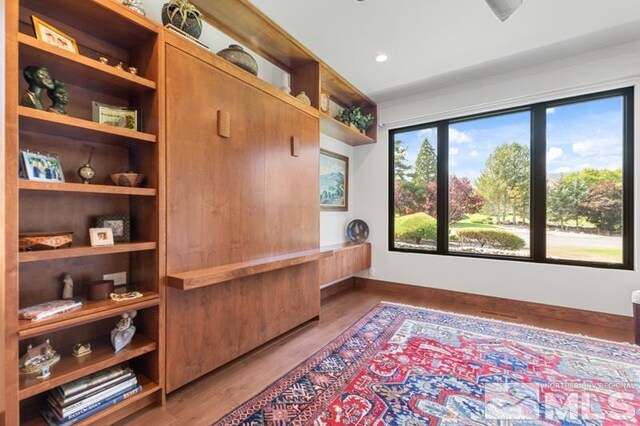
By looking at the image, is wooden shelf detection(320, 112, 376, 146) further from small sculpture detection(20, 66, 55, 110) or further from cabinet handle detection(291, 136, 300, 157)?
small sculpture detection(20, 66, 55, 110)

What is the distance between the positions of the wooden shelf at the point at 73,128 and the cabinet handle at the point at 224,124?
463 mm

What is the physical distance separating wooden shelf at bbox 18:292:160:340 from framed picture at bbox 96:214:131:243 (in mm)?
380

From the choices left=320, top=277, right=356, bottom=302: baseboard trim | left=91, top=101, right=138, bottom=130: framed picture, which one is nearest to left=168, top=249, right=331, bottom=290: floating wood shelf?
left=91, top=101, right=138, bottom=130: framed picture

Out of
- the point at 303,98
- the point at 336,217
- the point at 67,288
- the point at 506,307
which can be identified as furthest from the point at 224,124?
the point at 506,307

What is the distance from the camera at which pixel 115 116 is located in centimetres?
165

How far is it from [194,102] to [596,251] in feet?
13.7

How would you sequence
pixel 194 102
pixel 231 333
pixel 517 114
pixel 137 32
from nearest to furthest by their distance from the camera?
pixel 137 32 → pixel 194 102 → pixel 231 333 → pixel 517 114

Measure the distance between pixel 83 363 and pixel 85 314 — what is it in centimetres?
27

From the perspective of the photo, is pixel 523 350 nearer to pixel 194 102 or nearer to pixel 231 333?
pixel 231 333

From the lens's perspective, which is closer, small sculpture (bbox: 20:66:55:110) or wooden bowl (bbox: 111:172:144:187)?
small sculpture (bbox: 20:66:55:110)

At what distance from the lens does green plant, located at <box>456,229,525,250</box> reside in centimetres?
347

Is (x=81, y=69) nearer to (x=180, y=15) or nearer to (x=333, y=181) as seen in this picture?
(x=180, y=15)

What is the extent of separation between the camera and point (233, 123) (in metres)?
2.12

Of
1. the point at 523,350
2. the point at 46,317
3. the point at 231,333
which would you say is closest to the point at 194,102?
the point at 46,317
